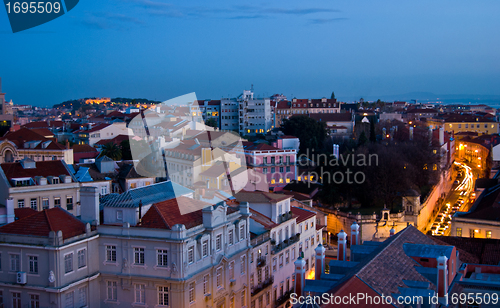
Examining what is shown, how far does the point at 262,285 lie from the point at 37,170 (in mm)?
14367

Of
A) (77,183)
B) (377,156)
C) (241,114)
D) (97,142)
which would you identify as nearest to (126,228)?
(77,183)

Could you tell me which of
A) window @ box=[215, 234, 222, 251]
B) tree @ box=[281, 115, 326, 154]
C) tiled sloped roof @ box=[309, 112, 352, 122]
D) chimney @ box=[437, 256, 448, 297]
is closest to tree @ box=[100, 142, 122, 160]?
tree @ box=[281, 115, 326, 154]

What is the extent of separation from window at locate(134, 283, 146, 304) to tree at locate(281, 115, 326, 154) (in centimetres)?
5242

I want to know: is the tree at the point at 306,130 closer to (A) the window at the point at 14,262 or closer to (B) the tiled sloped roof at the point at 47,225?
(B) the tiled sloped roof at the point at 47,225

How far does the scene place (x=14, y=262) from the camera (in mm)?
17266

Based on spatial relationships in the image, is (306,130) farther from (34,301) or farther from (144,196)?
(34,301)

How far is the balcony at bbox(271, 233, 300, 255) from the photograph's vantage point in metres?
25.9

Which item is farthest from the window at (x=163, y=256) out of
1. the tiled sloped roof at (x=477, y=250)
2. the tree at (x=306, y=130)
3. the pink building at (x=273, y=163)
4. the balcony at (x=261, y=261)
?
the tree at (x=306, y=130)

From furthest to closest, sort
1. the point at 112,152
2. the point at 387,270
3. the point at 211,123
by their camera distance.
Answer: the point at 211,123, the point at 112,152, the point at 387,270

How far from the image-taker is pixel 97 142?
2667 inches

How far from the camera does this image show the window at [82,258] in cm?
1773

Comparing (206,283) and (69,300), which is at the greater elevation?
(69,300)

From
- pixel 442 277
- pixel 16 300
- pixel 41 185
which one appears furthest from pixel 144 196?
pixel 442 277

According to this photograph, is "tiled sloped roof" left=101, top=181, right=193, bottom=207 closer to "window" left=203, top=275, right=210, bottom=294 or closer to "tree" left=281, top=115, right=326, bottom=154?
"window" left=203, top=275, right=210, bottom=294
